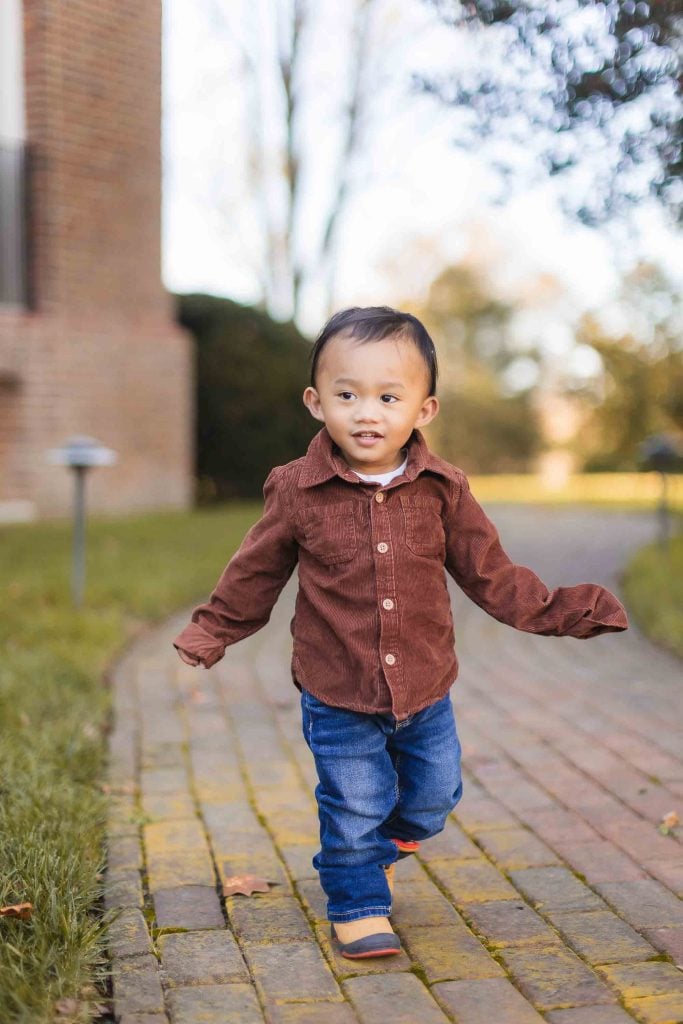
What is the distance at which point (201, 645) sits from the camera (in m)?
2.59

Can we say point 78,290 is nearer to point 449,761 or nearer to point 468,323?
point 449,761

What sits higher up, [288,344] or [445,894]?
[288,344]

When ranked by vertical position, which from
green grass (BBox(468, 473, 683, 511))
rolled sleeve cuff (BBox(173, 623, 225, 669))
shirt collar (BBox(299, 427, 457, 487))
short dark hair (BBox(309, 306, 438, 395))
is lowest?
green grass (BBox(468, 473, 683, 511))

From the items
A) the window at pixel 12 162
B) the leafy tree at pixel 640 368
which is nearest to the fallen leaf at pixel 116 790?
the window at pixel 12 162

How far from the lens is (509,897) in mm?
2850

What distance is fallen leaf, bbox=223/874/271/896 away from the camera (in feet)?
9.45

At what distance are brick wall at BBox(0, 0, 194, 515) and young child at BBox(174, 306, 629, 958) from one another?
883 centimetres

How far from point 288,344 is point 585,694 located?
9.64m

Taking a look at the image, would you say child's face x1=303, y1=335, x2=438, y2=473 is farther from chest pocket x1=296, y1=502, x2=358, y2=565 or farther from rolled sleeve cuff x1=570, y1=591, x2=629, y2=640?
rolled sleeve cuff x1=570, y1=591, x2=629, y2=640

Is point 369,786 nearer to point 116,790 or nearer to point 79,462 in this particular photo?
point 116,790

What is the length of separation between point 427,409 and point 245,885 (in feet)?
4.25

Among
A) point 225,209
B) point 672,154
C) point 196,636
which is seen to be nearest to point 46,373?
point 672,154

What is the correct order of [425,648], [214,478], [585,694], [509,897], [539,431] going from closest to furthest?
[425,648] → [509,897] → [585,694] → [214,478] → [539,431]

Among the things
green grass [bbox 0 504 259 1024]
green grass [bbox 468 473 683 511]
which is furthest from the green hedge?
green grass [bbox 468 473 683 511]
